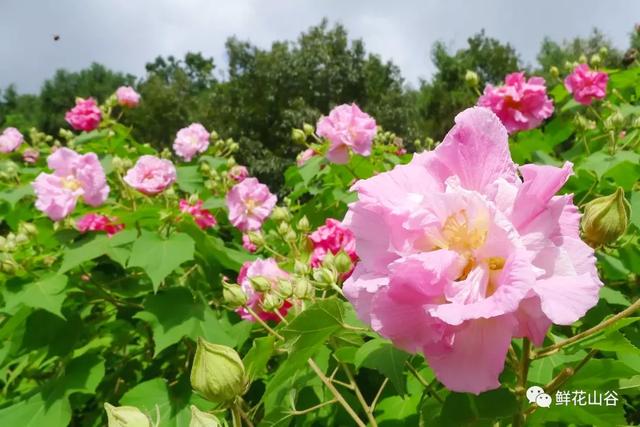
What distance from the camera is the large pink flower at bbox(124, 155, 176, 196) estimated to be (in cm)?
218

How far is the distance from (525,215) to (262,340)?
0.49 meters

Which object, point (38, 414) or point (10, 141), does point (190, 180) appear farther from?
point (10, 141)

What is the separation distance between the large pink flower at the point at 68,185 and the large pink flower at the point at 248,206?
0.50 m

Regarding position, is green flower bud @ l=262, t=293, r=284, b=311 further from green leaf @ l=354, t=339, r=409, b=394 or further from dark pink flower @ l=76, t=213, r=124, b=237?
dark pink flower @ l=76, t=213, r=124, b=237

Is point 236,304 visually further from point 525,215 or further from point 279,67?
point 279,67

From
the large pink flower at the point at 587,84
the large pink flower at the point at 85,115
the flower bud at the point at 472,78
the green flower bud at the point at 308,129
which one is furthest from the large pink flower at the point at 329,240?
the large pink flower at the point at 85,115

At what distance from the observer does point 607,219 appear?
843 mm

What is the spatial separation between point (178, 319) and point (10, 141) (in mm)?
2829

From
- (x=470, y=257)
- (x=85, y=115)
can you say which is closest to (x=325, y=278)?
(x=470, y=257)

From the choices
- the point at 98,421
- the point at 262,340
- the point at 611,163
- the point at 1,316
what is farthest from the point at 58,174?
the point at 611,163

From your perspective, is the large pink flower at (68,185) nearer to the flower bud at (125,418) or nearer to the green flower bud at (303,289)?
the green flower bud at (303,289)

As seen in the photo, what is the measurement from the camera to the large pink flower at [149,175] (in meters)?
2.18

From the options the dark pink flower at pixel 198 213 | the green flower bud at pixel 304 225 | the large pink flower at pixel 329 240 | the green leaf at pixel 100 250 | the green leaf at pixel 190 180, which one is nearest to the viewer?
the large pink flower at pixel 329 240

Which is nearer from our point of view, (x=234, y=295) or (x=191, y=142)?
(x=234, y=295)
